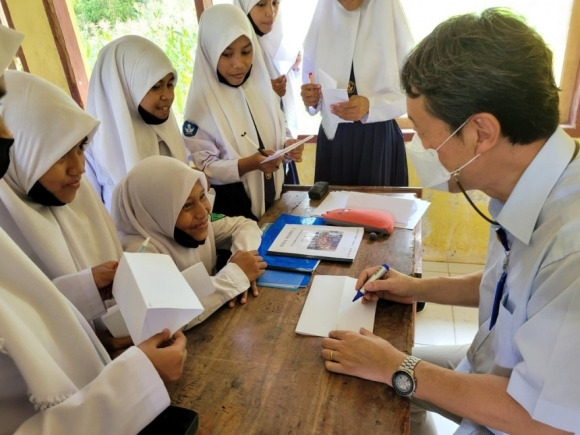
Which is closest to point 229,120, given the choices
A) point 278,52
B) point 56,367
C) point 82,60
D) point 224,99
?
point 224,99

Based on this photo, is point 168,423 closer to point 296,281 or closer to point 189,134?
point 296,281

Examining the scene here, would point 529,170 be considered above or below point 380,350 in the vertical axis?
above

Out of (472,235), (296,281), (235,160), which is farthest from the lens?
(472,235)

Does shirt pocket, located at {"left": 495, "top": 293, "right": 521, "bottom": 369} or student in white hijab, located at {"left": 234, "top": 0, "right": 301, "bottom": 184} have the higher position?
student in white hijab, located at {"left": 234, "top": 0, "right": 301, "bottom": 184}

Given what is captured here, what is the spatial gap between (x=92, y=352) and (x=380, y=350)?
0.61m

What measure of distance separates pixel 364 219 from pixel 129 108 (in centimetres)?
107

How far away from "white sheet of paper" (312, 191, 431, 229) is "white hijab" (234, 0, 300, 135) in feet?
2.69

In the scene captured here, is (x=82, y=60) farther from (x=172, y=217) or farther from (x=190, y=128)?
(x=172, y=217)

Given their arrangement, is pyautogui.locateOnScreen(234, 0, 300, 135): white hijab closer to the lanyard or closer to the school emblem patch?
the school emblem patch

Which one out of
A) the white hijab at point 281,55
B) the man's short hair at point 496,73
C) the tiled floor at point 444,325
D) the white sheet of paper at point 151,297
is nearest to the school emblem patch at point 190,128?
the white hijab at point 281,55

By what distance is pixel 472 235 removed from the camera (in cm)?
282

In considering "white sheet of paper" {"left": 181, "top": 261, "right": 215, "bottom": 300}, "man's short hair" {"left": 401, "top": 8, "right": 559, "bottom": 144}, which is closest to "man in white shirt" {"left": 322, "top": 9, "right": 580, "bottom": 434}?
"man's short hair" {"left": 401, "top": 8, "right": 559, "bottom": 144}

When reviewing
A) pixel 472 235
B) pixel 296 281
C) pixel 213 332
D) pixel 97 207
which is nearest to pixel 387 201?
pixel 296 281

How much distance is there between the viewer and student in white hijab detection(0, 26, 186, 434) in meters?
0.67
